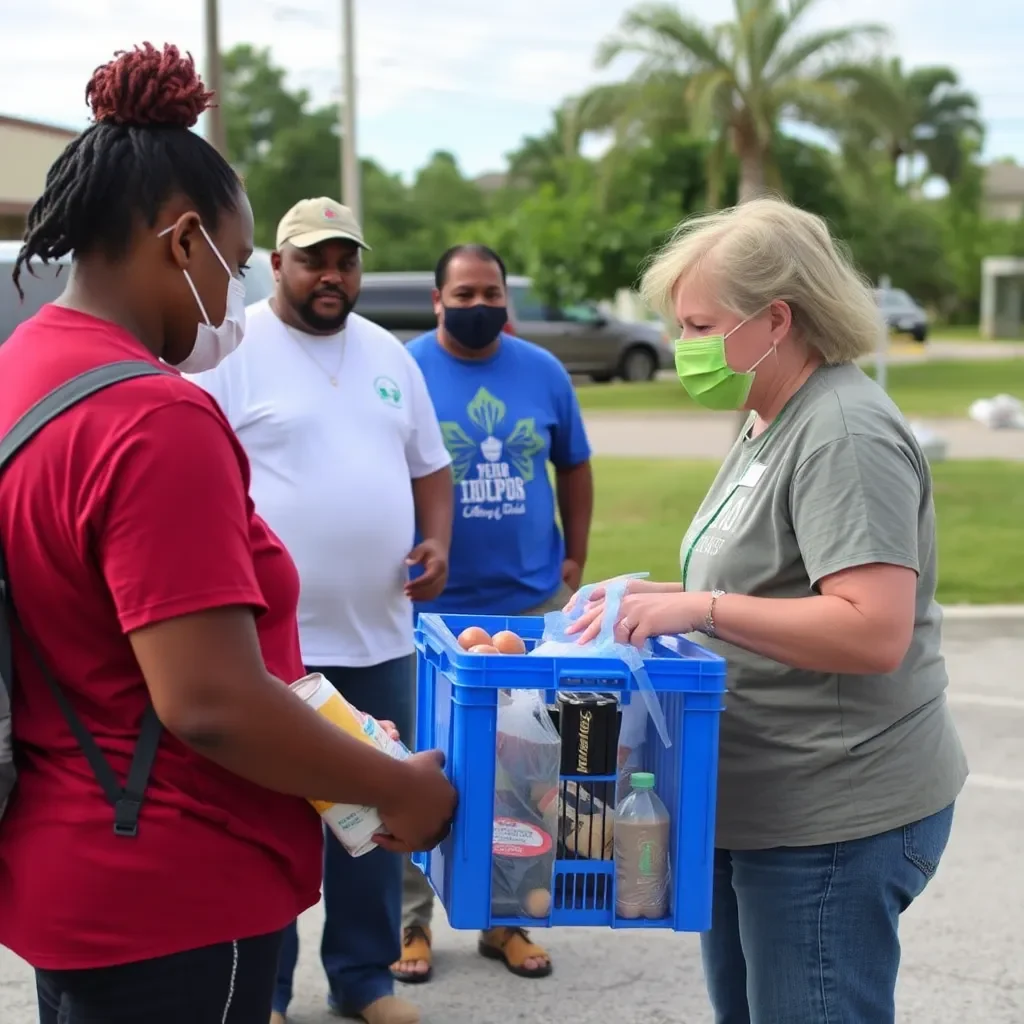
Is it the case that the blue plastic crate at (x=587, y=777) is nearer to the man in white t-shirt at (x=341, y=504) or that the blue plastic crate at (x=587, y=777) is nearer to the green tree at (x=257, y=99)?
the man in white t-shirt at (x=341, y=504)

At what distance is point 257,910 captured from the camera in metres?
1.98

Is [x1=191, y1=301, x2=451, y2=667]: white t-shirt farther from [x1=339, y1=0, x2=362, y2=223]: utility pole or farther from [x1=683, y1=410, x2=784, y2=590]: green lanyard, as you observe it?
[x1=339, y1=0, x2=362, y2=223]: utility pole

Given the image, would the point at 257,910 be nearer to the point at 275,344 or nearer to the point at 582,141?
the point at 275,344

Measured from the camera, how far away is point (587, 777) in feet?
7.61

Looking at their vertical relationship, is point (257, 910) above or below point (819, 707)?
below

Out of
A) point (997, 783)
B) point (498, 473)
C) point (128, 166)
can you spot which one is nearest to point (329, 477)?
point (498, 473)

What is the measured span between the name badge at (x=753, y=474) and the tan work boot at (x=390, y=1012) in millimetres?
2023

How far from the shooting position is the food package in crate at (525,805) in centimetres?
229

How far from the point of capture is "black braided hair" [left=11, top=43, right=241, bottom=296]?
6.24ft

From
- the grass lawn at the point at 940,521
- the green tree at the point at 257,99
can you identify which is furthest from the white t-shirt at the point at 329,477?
the green tree at the point at 257,99

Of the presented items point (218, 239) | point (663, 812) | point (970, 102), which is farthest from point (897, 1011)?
point (970, 102)

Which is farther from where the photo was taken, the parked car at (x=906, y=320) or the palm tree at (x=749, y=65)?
the parked car at (x=906, y=320)

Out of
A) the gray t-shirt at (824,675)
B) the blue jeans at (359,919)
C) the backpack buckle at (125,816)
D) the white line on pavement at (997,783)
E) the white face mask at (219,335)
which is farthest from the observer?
the white line on pavement at (997,783)

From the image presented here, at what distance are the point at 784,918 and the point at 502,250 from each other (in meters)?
32.0
